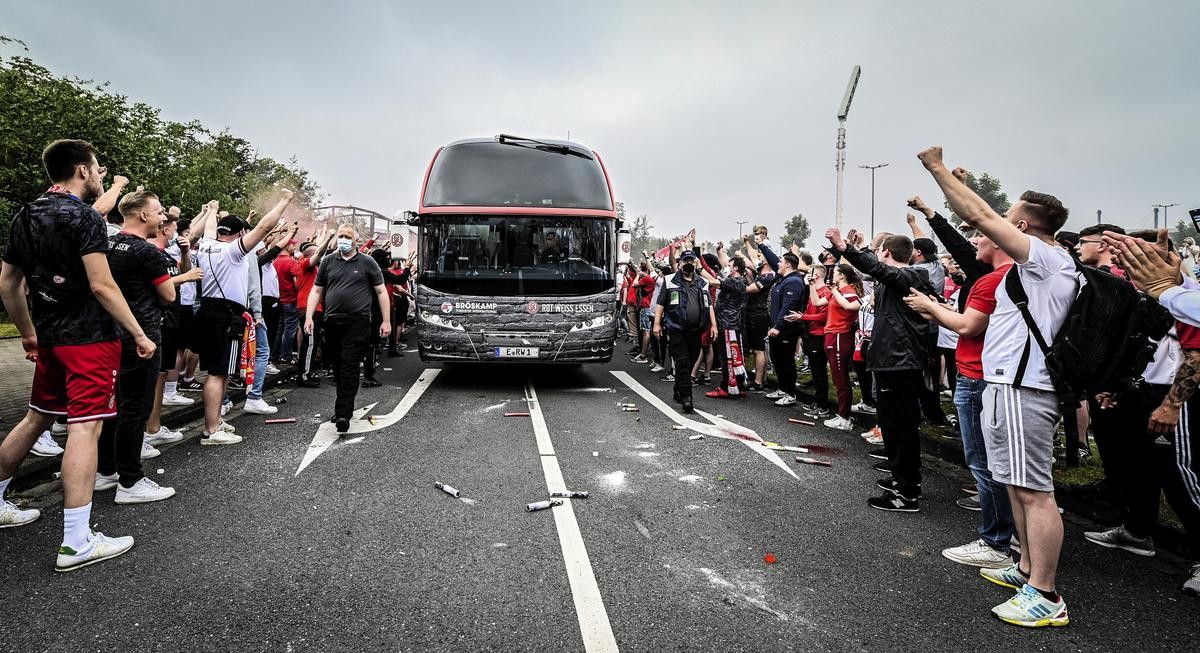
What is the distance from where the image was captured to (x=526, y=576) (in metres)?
3.32

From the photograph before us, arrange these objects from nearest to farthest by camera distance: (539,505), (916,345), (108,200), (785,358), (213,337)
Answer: (108,200) < (539,505) < (916,345) < (213,337) < (785,358)

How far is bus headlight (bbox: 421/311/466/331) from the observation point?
9133 millimetres

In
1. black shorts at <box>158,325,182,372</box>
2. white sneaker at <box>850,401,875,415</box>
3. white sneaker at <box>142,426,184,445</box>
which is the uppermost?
black shorts at <box>158,325,182,372</box>

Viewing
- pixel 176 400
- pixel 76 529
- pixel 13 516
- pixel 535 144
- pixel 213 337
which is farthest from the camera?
pixel 535 144

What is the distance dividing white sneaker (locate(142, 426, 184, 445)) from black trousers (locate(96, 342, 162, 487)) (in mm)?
1299

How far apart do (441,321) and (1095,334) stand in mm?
7637

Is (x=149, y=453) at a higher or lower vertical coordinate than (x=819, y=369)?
lower

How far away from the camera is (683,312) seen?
8555 millimetres

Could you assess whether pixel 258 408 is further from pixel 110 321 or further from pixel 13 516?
pixel 110 321

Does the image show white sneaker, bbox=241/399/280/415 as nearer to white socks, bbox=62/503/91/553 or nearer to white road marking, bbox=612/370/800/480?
white socks, bbox=62/503/91/553

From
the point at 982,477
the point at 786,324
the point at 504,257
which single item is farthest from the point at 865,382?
the point at 504,257

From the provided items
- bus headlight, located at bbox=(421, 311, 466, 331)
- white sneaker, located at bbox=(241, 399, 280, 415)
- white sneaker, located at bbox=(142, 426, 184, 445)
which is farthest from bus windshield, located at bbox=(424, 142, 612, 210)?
white sneaker, located at bbox=(142, 426, 184, 445)

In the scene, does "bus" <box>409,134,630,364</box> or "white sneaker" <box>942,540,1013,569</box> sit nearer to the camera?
"white sneaker" <box>942,540,1013,569</box>

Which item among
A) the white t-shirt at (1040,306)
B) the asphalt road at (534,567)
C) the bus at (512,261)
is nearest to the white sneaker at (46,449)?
the asphalt road at (534,567)
